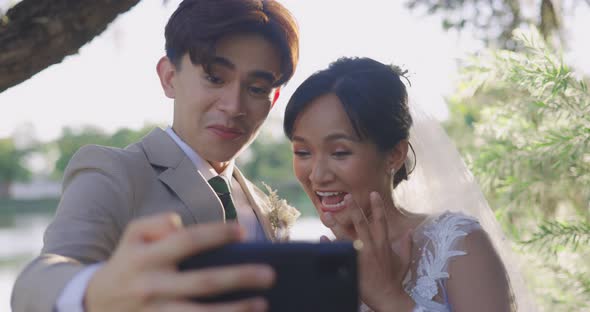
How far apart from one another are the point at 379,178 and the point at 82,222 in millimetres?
1136

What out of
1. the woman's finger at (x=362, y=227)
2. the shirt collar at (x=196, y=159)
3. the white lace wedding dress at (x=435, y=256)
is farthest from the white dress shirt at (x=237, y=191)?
the white lace wedding dress at (x=435, y=256)

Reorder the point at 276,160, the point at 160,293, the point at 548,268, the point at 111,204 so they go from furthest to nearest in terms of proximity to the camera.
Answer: the point at 276,160 < the point at 548,268 < the point at 111,204 < the point at 160,293

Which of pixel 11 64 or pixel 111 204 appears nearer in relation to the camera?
pixel 111 204

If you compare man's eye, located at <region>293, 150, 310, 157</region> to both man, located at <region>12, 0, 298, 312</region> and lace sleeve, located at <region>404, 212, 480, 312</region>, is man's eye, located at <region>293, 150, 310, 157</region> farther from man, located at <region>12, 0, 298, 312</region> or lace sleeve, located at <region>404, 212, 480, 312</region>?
lace sleeve, located at <region>404, 212, 480, 312</region>

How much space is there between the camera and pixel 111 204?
1.55 metres

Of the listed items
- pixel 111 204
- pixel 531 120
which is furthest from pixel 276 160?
pixel 111 204

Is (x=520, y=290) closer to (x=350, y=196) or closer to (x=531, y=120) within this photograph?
(x=350, y=196)

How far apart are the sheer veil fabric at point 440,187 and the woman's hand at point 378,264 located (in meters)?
0.87

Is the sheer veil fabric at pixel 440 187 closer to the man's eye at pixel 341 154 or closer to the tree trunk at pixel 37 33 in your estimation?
the man's eye at pixel 341 154

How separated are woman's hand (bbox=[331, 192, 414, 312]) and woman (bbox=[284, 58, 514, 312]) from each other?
10cm

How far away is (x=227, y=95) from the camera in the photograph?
6.35 ft

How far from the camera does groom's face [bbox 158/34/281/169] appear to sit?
6.35ft

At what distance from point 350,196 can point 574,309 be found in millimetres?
2168

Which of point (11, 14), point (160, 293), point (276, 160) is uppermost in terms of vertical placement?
point (11, 14)
